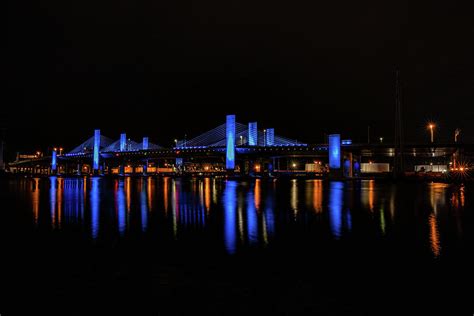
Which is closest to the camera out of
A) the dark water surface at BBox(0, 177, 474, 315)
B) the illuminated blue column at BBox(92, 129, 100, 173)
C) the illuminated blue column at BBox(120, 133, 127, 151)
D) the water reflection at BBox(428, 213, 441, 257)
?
the dark water surface at BBox(0, 177, 474, 315)

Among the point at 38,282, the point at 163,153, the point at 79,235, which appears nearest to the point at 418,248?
the point at 38,282

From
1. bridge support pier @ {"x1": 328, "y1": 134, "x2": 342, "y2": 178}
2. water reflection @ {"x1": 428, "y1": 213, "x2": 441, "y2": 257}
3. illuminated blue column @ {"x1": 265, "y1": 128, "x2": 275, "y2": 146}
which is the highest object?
illuminated blue column @ {"x1": 265, "y1": 128, "x2": 275, "y2": 146}

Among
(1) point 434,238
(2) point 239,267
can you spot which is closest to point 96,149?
(1) point 434,238

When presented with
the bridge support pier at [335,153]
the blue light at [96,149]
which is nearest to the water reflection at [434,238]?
the bridge support pier at [335,153]

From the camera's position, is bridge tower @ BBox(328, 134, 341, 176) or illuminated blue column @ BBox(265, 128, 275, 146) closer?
bridge tower @ BBox(328, 134, 341, 176)

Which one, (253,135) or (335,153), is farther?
(253,135)

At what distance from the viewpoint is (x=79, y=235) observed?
1062 cm

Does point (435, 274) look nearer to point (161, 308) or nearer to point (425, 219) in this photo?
point (161, 308)

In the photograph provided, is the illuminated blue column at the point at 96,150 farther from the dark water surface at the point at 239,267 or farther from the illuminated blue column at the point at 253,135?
the dark water surface at the point at 239,267

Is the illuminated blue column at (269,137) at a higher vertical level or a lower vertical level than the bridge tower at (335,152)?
higher

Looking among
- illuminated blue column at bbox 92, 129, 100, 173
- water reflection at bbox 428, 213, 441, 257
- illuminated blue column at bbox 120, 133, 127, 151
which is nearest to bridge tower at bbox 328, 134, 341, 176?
water reflection at bbox 428, 213, 441, 257

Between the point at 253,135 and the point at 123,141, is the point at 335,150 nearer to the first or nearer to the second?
the point at 253,135

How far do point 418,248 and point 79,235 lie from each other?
8591 mm

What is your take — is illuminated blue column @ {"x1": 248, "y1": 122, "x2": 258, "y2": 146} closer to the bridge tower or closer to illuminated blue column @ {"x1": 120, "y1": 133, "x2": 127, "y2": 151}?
the bridge tower
